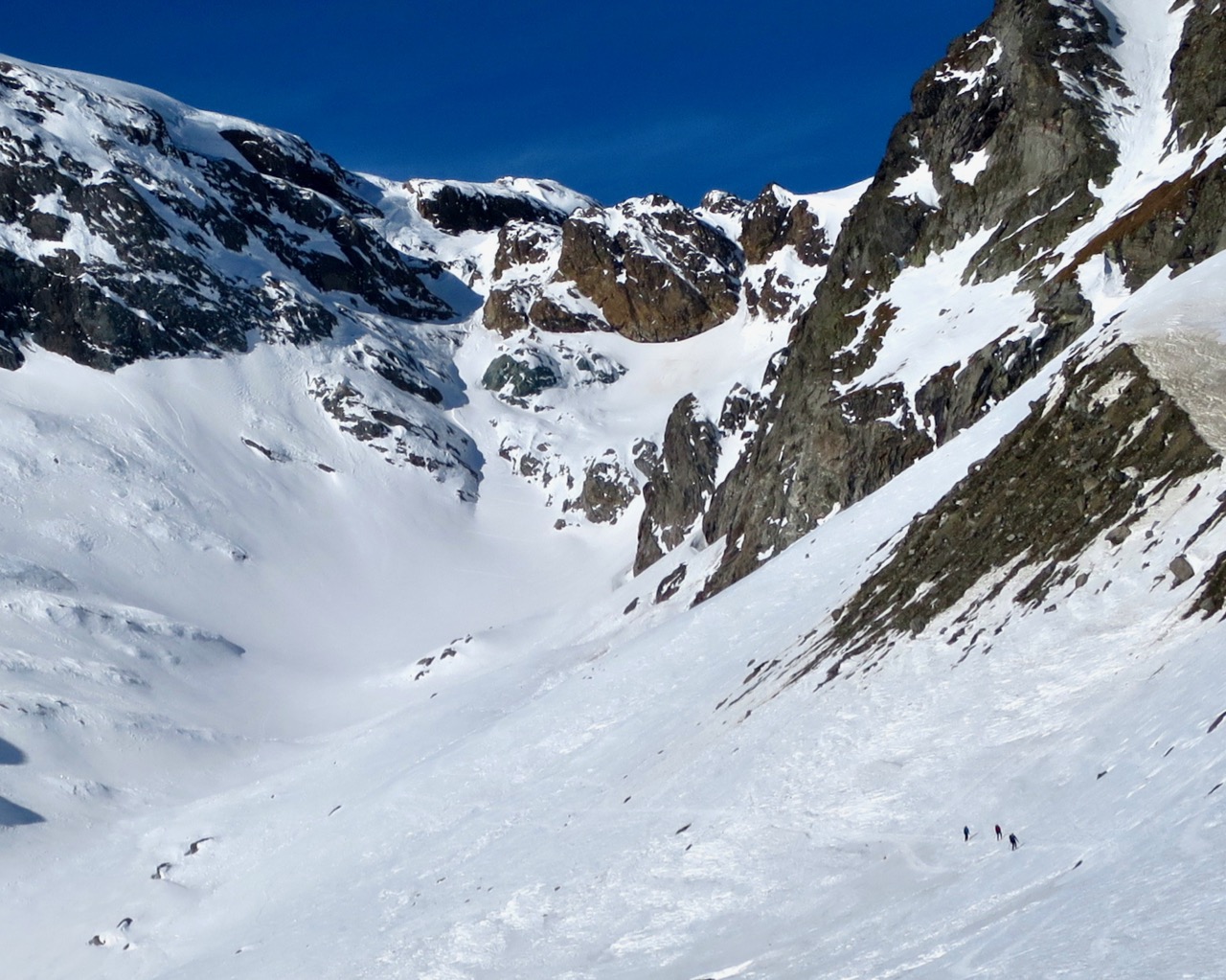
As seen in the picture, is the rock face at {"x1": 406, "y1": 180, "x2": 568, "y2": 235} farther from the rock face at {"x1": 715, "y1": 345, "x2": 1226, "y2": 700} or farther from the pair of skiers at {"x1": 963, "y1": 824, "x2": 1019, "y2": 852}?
the pair of skiers at {"x1": 963, "y1": 824, "x2": 1019, "y2": 852}

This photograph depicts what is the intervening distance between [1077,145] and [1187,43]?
773 centimetres

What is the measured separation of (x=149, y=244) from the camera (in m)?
126

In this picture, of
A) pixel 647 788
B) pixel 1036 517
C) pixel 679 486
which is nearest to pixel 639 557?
pixel 679 486

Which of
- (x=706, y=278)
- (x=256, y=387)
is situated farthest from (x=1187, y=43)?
(x=256, y=387)

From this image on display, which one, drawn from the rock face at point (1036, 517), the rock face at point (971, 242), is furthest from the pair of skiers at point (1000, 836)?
the rock face at point (971, 242)

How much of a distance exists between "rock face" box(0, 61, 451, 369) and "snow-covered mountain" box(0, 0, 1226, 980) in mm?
546

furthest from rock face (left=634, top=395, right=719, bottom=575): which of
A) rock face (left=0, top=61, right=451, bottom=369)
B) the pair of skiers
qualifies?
the pair of skiers

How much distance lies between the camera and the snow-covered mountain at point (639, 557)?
21.4 metres

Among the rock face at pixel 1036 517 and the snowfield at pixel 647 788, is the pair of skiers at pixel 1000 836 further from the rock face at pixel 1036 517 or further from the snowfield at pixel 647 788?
the rock face at pixel 1036 517

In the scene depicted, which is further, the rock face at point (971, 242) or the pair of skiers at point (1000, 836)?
the rock face at point (971, 242)

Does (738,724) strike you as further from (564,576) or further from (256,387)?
(256,387)

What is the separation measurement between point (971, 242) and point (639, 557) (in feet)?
110

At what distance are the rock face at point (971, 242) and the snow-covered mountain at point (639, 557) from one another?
26 centimetres

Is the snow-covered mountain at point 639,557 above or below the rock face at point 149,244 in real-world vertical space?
below
